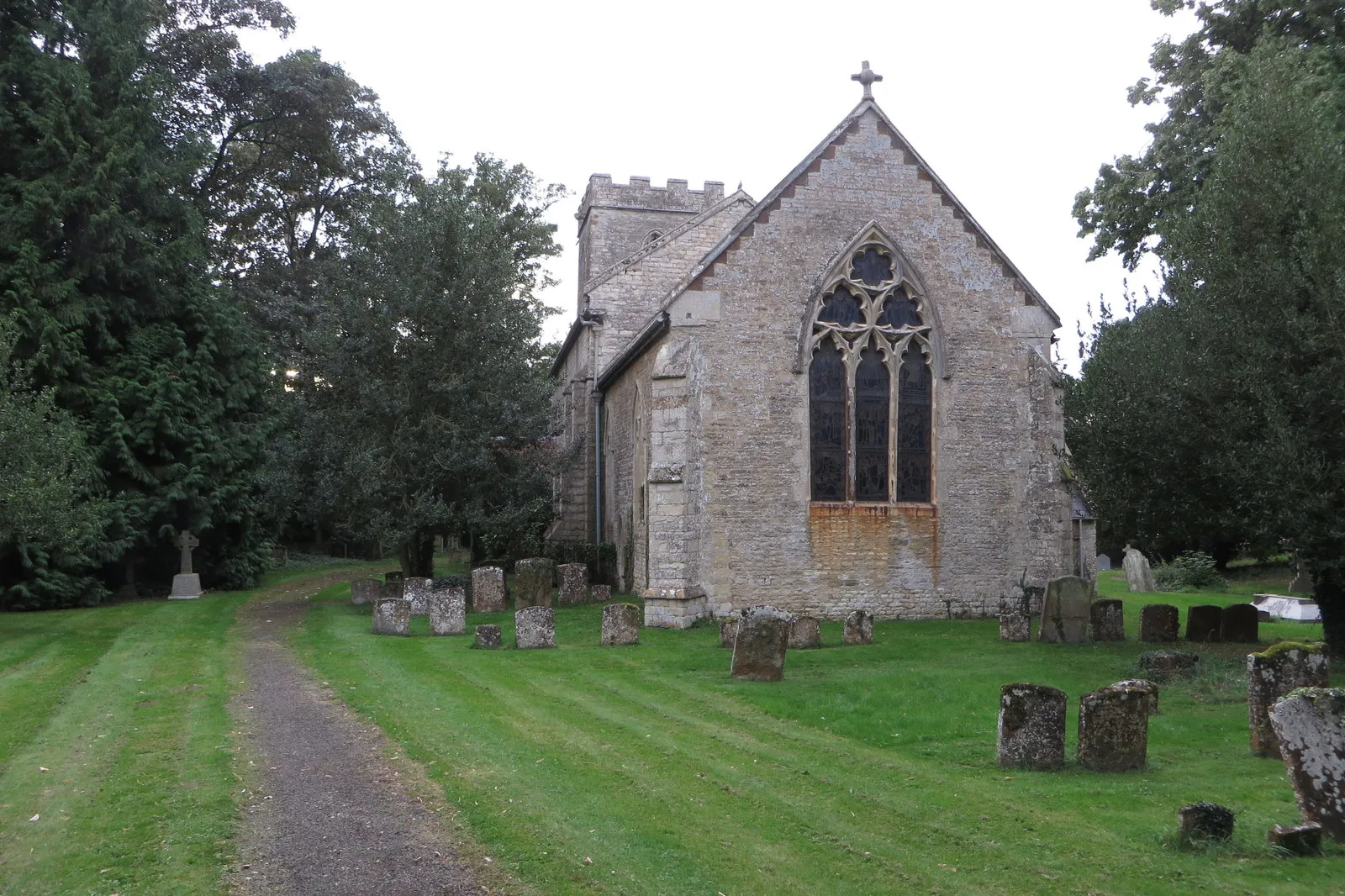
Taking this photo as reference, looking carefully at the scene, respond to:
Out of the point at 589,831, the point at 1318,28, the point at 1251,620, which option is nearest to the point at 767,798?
the point at 589,831

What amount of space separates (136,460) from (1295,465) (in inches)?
965

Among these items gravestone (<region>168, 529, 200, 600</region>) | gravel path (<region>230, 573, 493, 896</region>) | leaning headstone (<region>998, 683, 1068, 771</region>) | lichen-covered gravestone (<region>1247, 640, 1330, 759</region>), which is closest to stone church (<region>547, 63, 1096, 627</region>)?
gravel path (<region>230, 573, 493, 896</region>)

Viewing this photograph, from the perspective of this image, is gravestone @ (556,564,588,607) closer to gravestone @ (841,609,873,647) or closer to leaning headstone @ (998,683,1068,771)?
gravestone @ (841,609,873,647)

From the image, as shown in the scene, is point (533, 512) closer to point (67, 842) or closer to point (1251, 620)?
point (1251, 620)

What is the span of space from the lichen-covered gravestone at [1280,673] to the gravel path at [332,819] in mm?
6722

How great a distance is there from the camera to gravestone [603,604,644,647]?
16.4 meters

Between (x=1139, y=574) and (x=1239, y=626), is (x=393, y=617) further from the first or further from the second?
(x=1139, y=574)

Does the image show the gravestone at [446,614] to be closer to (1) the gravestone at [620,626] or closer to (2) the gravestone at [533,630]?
(2) the gravestone at [533,630]

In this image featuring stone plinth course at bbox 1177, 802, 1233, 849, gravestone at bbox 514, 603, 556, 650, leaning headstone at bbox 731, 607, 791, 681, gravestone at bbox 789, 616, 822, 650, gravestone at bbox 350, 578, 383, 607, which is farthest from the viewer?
gravestone at bbox 350, 578, 383, 607

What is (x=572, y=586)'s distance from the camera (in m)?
23.0

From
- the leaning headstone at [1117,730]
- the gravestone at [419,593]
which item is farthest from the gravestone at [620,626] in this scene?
the leaning headstone at [1117,730]

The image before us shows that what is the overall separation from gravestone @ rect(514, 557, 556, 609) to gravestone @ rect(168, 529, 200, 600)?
992cm

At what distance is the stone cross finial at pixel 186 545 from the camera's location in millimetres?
26000

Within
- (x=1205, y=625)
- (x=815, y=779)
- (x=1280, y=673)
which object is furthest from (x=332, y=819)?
(x=1205, y=625)
